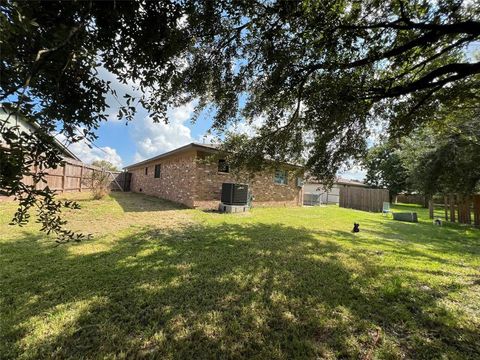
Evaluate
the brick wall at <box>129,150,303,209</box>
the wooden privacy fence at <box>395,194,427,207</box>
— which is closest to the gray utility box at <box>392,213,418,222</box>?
the brick wall at <box>129,150,303,209</box>

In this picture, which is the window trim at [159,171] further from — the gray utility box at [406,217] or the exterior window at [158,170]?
the gray utility box at [406,217]

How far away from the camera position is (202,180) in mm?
11062

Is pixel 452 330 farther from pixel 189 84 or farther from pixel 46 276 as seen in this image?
pixel 46 276

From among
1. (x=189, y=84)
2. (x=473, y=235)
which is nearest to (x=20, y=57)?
(x=189, y=84)

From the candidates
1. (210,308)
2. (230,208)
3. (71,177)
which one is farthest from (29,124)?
(71,177)

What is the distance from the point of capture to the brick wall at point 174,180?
1120 cm

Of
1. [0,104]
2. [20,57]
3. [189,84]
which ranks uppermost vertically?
[189,84]

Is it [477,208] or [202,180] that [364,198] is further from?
[202,180]

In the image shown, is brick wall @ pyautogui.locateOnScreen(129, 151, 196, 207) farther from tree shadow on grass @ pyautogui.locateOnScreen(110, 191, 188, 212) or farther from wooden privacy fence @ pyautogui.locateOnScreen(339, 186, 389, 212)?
wooden privacy fence @ pyautogui.locateOnScreen(339, 186, 389, 212)

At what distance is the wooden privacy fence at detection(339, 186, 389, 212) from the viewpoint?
1698 centimetres

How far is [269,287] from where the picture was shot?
334 centimetres

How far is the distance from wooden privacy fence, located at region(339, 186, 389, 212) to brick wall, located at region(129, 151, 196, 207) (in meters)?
13.6

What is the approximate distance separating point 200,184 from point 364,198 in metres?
13.5

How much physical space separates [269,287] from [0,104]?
3369 millimetres
